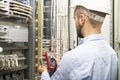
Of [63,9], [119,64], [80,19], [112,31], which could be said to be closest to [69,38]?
[63,9]

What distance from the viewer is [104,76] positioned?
59.7 inches

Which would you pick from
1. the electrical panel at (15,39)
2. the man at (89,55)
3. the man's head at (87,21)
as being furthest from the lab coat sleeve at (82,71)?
the electrical panel at (15,39)

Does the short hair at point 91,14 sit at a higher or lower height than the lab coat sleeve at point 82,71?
higher

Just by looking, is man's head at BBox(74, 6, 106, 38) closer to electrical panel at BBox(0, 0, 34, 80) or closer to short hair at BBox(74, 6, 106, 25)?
short hair at BBox(74, 6, 106, 25)

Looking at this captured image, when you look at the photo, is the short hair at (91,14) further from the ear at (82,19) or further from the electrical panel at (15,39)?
the electrical panel at (15,39)

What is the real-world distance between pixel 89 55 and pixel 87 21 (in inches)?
9.4

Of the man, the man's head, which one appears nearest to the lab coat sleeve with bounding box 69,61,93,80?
the man

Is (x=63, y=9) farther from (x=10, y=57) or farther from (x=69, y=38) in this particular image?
(x=10, y=57)

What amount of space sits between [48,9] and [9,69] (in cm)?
89

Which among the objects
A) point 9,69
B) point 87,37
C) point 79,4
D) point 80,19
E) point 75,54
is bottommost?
point 9,69

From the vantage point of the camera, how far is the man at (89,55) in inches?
56.8

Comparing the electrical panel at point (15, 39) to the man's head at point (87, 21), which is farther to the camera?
the electrical panel at point (15, 39)

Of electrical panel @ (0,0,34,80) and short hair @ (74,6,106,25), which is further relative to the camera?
electrical panel @ (0,0,34,80)

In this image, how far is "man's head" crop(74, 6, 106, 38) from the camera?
1.53 m
